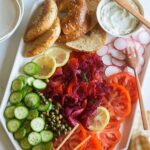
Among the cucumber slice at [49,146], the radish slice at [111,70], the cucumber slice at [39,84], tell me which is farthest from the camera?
the radish slice at [111,70]

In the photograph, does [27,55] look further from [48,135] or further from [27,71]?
[48,135]

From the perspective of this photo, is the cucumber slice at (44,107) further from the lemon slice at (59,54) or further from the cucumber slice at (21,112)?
the lemon slice at (59,54)

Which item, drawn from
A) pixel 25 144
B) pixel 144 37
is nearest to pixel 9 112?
pixel 25 144

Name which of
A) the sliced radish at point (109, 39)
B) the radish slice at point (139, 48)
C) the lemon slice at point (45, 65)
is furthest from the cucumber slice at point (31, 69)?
the radish slice at point (139, 48)

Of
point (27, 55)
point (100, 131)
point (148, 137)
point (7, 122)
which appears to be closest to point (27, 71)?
point (27, 55)

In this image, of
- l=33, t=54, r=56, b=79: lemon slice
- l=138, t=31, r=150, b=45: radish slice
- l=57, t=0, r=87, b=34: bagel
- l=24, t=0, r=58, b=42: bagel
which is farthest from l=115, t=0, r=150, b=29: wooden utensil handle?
l=33, t=54, r=56, b=79: lemon slice

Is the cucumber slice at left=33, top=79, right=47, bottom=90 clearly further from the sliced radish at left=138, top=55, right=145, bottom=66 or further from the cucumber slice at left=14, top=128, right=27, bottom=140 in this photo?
the sliced radish at left=138, top=55, right=145, bottom=66

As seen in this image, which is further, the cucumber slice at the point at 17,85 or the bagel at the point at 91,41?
the bagel at the point at 91,41
